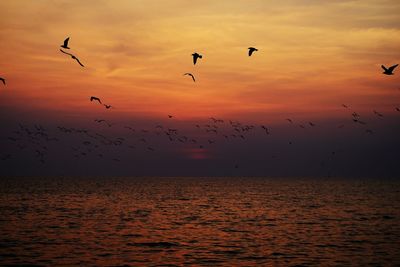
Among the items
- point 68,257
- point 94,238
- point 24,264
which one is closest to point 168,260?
point 68,257

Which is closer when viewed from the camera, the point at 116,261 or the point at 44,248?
the point at 116,261

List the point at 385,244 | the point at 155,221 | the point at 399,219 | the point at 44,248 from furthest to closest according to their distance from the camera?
the point at 399,219 → the point at 155,221 → the point at 385,244 → the point at 44,248

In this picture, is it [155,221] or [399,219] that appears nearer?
[155,221]

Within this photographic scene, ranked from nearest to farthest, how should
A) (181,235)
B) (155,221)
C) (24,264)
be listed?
(24,264) → (181,235) → (155,221)

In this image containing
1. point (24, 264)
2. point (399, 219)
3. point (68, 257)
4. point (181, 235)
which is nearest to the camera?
point (24, 264)

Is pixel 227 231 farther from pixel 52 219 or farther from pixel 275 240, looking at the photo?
pixel 52 219

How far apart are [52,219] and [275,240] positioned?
28935mm

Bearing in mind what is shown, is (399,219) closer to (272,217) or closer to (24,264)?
(272,217)

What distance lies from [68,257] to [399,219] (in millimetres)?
43874

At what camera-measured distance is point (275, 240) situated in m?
43.5

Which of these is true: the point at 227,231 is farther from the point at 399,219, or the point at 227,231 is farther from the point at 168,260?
the point at 399,219

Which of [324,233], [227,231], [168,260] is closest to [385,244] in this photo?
[324,233]

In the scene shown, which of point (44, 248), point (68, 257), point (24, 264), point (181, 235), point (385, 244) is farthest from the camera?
point (181, 235)

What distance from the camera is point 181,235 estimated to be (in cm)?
4634
